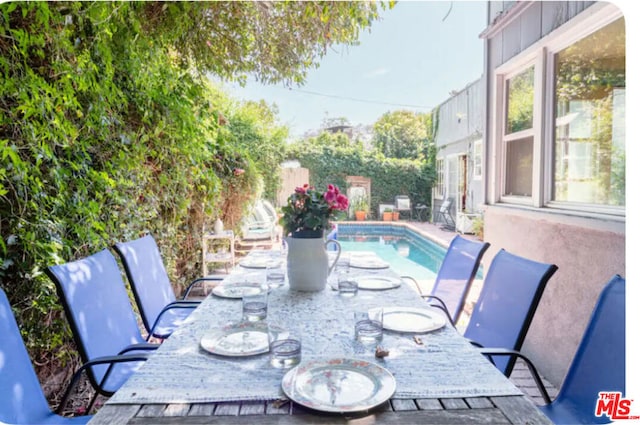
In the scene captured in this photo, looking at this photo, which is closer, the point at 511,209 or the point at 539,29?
the point at 539,29

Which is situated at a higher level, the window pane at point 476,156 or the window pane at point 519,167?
the window pane at point 476,156

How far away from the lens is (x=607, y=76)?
90.0 inches

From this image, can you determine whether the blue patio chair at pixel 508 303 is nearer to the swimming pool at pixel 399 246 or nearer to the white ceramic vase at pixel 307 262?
the white ceramic vase at pixel 307 262

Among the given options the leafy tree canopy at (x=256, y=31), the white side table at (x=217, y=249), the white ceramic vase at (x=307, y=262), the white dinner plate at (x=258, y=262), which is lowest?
the white side table at (x=217, y=249)

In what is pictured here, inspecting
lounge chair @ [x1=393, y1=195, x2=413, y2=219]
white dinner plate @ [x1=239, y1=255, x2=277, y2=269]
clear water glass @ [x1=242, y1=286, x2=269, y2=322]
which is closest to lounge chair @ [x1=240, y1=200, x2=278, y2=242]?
white dinner plate @ [x1=239, y1=255, x2=277, y2=269]

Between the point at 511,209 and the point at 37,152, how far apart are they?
9.74 ft

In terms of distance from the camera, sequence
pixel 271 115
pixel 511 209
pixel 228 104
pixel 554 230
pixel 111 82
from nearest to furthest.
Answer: pixel 111 82 → pixel 554 230 → pixel 511 209 → pixel 228 104 → pixel 271 115

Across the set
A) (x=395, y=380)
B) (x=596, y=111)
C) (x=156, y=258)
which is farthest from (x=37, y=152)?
(x=596, y=111)

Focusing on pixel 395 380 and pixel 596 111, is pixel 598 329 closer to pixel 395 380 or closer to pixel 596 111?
pixel 395 380

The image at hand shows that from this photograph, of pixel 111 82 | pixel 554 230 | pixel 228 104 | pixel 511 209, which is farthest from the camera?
pixel 228 104

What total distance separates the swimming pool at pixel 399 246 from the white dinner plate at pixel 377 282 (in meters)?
3.20

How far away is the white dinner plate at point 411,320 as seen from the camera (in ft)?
4.38

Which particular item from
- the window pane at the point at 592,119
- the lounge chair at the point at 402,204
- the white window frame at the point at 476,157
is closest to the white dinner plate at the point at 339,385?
the window pane at the point at 592,119

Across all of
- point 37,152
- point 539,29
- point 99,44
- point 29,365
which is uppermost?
point 539,29
